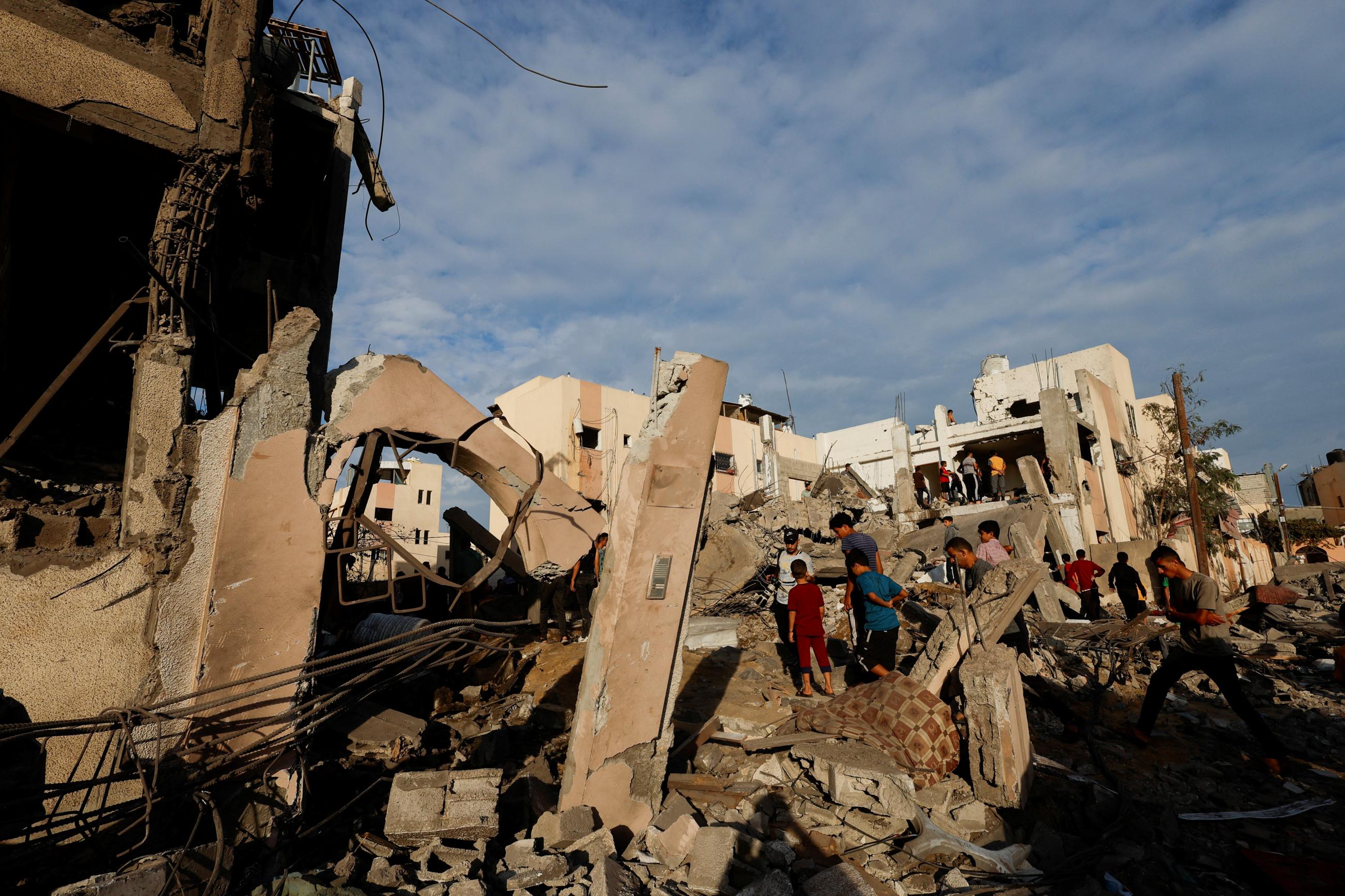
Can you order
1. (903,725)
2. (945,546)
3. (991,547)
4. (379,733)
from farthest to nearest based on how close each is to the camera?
(945,546) → (991,547) → (379,733) → (903,725)

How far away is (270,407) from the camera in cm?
470

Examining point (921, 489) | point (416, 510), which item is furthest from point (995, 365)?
point (416, 510)

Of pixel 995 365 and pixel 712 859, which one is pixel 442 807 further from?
pixel 995 365

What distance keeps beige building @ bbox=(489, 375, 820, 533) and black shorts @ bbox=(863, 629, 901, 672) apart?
53.0 ft

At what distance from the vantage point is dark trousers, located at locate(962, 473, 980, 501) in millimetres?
18891

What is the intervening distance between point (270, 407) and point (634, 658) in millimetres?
3167

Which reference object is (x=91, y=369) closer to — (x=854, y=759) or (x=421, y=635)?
(x=421, y=635)

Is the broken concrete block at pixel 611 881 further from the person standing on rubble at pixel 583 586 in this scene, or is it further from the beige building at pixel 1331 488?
the beige building at pixel 1331 488

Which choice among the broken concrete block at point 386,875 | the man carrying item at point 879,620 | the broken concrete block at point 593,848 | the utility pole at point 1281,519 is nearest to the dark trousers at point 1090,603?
the man carrying item at point 879,620

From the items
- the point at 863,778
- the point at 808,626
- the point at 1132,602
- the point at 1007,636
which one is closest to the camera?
the point at 863,778

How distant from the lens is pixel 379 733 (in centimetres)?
575

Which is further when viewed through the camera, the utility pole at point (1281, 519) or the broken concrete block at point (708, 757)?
the utility pole at point (1281, 519)

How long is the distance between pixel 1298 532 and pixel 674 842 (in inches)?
1462

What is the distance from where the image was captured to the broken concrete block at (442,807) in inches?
162
